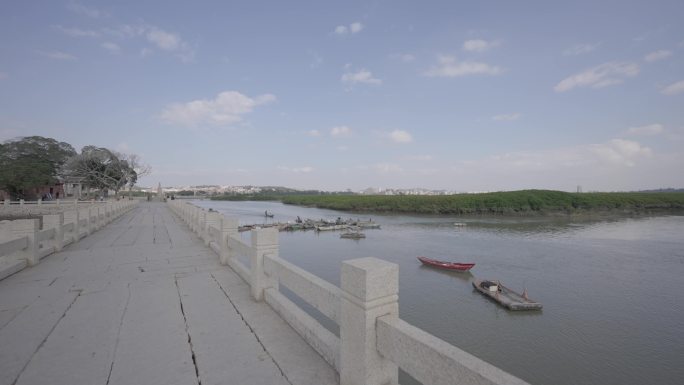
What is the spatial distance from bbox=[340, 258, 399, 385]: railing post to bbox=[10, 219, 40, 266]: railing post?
8.04 metres

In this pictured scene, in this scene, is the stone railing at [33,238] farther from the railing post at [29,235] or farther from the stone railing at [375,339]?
the stone railing at [375,339]

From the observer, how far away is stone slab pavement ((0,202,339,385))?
3.05 metres

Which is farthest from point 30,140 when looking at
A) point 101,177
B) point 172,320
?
point 172,320

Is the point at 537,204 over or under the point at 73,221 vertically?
under

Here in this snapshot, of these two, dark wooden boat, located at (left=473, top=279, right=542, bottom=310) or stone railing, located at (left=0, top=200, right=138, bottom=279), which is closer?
stone railing, located at (left=0, top=200, right=138, bottom=279)

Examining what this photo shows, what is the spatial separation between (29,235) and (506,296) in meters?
18.2

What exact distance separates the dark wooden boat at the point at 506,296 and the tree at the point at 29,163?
212 feet

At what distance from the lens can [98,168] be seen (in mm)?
58219

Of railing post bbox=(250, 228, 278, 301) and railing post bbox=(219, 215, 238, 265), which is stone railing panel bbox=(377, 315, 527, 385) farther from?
railing post bbox=(219, 215, 238, 265)

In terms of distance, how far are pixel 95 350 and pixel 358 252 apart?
25143mm

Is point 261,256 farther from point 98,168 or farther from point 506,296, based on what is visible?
point 98,168

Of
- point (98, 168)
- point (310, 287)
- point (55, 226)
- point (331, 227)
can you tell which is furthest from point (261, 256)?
point (98, 168)

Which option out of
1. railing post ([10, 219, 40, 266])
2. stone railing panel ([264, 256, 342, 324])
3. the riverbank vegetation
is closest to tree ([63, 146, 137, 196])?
the riverbank vegetation

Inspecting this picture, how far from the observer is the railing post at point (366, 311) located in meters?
2.48
